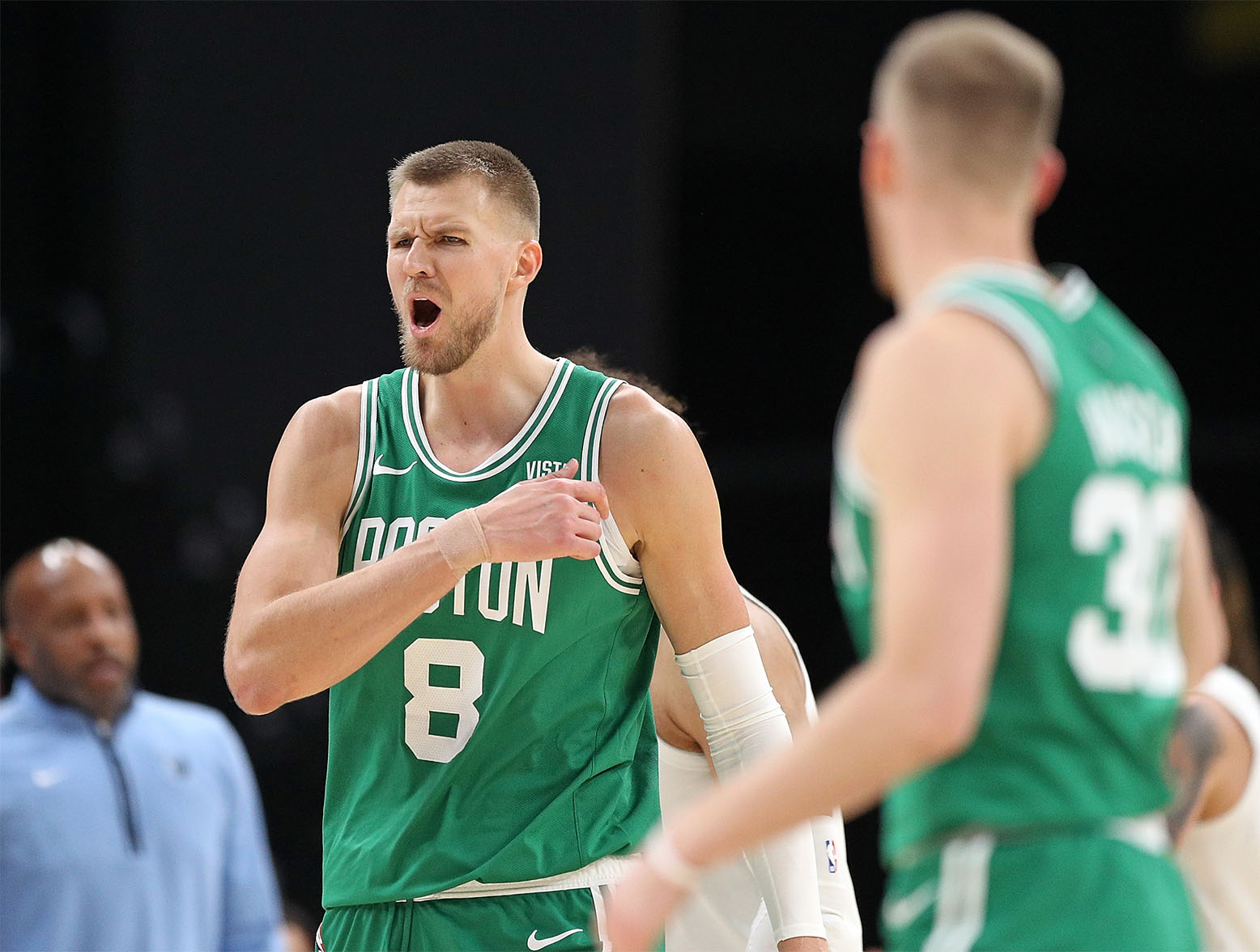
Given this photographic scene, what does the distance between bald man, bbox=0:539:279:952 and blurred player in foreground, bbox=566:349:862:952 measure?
271 cm

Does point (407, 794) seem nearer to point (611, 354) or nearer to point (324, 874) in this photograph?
point (324, 874)

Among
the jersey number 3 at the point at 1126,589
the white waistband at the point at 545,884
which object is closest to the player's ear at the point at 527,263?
the white waistband at the point at 545,884

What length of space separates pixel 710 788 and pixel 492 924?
86 cm

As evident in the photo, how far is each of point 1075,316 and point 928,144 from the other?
0.95ft

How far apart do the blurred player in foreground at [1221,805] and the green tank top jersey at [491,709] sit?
1039 millimetres

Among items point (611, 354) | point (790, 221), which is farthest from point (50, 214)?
point (790, 221)

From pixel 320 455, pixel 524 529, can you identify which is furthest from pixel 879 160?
pixel 320 455

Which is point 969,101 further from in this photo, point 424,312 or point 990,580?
point 424,312

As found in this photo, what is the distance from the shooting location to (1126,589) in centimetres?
202

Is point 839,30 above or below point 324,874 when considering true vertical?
above

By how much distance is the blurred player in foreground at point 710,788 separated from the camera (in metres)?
3.71

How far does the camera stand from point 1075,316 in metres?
2.11

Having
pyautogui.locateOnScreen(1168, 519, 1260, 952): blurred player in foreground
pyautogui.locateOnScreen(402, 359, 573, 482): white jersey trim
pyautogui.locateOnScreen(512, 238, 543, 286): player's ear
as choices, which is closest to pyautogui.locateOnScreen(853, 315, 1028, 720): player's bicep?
pyautogui.locateOnScreen(1168, 519, 1260, 952): blurred player in foreground

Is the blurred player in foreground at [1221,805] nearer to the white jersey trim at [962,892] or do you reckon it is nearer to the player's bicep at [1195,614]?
the player's bicep at [1195,614]
